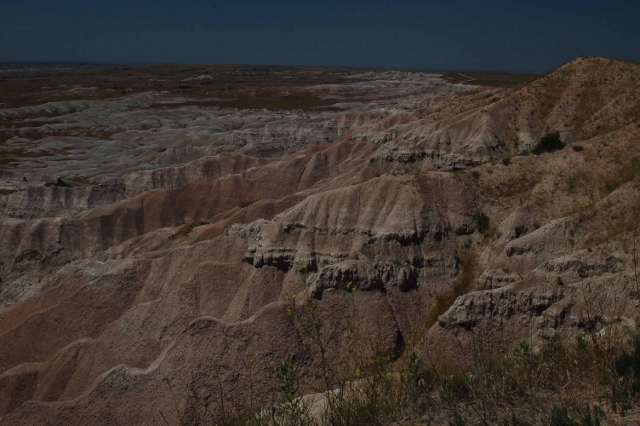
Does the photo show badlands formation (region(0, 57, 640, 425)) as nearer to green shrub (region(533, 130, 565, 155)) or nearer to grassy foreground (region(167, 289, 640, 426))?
grassy foreground (region(167, 289, 640, 426))

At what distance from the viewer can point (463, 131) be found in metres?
49.7

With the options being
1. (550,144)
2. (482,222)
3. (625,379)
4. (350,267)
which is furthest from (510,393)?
Result: (550,144)

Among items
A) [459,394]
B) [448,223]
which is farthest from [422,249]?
[459,394]

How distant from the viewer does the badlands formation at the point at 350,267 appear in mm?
20688

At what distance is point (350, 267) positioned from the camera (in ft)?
84.9

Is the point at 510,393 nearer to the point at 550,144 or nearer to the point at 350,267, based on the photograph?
the point at 350,267

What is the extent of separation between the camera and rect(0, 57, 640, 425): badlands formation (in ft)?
67.9

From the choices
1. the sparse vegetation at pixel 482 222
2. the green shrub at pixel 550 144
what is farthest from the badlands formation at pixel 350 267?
the green shrub at pixel 550 144

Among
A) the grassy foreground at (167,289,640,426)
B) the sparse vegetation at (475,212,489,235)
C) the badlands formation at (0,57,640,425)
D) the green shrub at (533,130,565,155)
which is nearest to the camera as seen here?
the grassy foreground at (167,289,640,426)

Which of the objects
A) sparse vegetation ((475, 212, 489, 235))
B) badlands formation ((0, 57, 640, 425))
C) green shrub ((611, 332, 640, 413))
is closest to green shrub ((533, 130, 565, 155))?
badlands formation ((0, 57, 640, 425))

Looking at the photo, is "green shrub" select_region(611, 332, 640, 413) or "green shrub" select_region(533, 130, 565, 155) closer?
"green shrub" select_region(611, 332, 640, 413)

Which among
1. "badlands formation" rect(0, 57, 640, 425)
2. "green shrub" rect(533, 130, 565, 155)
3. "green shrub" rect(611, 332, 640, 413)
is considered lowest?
"badlands formation" rect(0, 57, 640, 425)

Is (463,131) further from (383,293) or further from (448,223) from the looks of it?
(383,293)

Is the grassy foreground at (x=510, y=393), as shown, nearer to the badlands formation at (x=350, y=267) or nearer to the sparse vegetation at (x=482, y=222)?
the badlands formation at (x=350, y=267)
